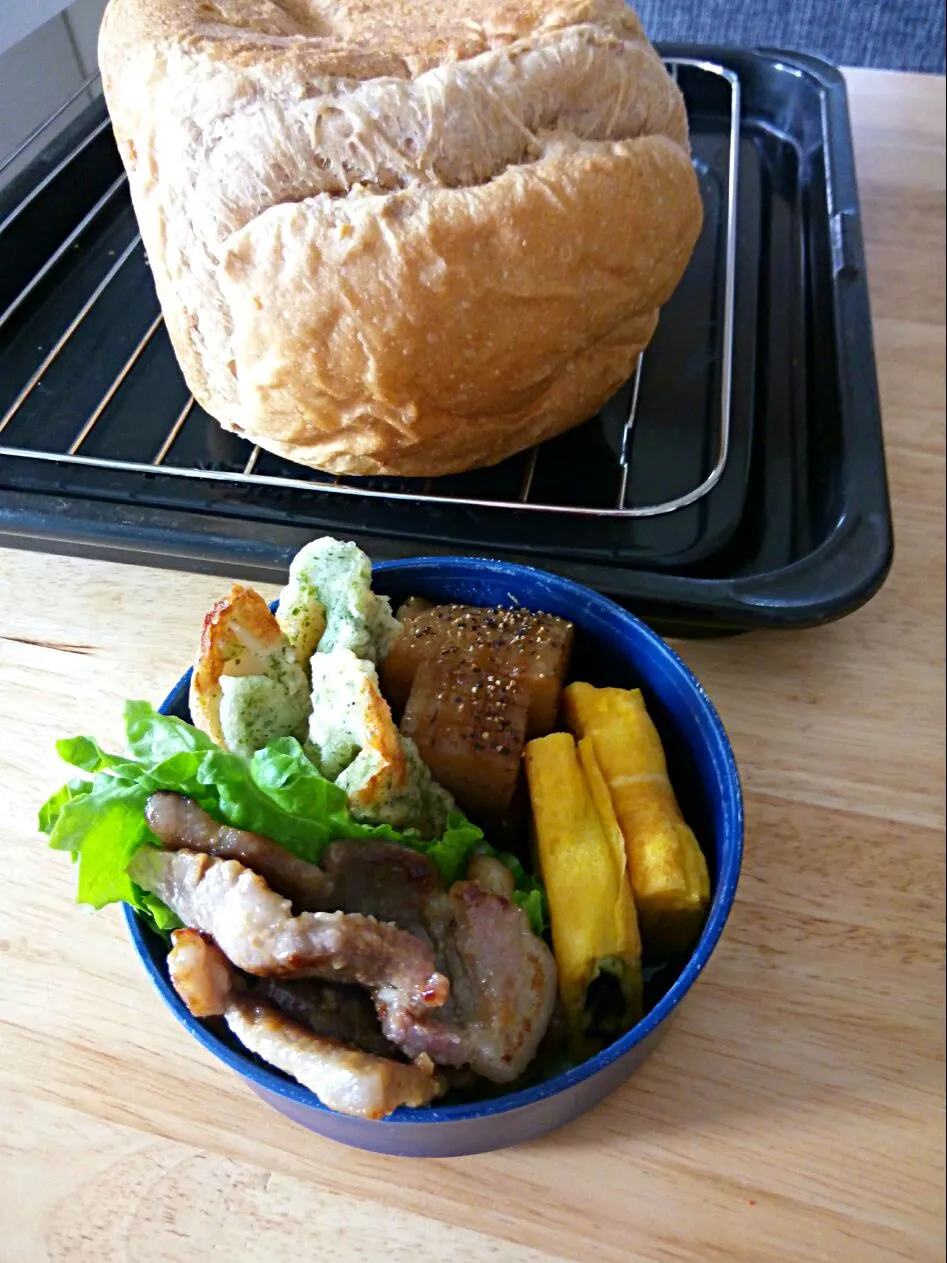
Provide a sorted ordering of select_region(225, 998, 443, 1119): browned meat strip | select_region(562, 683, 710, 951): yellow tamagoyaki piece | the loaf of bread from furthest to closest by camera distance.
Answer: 1. the loaf of bread
2. select_region(562, 683, 710, 951): yellow tamagoyaki piece
3. select_region(225, 998, 443, 1119): browned meat strip

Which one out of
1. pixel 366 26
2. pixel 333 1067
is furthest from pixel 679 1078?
pixel 366 26

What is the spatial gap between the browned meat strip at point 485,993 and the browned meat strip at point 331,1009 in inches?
0.5

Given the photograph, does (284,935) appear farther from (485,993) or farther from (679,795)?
(679,795)

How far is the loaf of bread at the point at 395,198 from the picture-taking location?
0.72 meters

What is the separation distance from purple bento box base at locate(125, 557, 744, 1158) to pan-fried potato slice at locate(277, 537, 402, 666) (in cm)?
4

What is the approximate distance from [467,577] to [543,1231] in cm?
39

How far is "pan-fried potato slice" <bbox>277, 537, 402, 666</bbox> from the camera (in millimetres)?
619

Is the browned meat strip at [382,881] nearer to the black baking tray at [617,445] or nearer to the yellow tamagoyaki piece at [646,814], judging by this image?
the yellow tamagoyaki piece at [646,814]

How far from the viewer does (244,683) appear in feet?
1.89

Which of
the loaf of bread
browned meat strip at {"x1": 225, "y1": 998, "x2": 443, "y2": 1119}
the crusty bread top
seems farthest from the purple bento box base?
the crusty bread top

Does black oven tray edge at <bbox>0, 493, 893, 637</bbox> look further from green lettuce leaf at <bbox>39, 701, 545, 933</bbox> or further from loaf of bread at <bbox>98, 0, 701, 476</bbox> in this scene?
green lettuce leaf at <bbox>39, 701, 545, 933</bbox>

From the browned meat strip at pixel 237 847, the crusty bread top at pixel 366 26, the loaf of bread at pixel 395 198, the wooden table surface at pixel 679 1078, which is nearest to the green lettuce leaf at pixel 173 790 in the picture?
the browned meat strip at pixel 237 847

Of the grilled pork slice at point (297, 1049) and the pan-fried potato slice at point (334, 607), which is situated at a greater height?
the pan-fried potato slice at point (334, 607)

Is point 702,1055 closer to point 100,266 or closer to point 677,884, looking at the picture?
point 677,884
